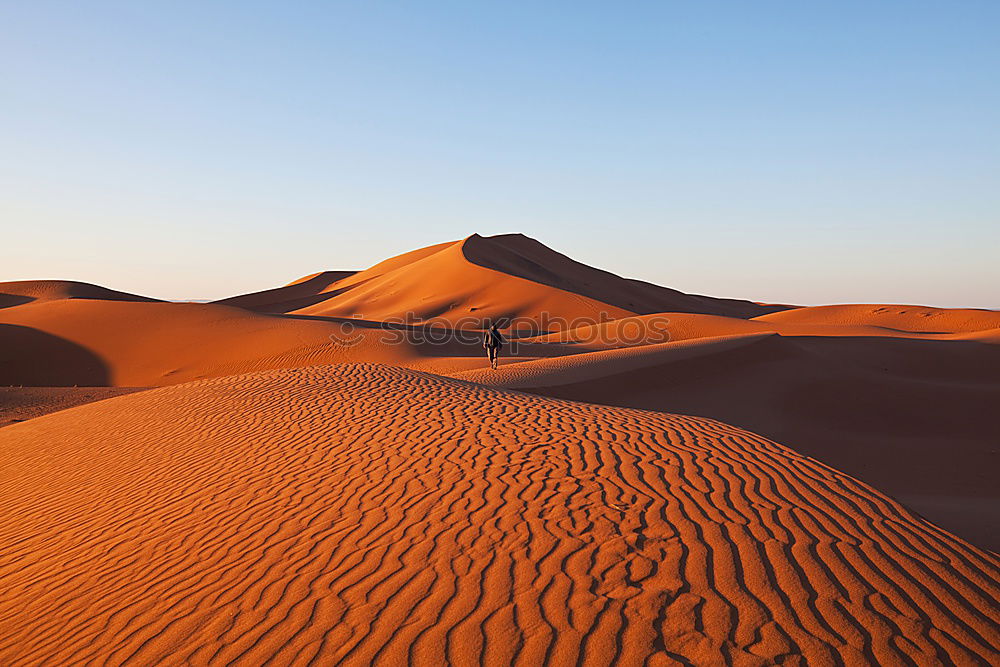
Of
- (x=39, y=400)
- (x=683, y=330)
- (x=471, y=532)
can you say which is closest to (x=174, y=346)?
(x=39, y=400)

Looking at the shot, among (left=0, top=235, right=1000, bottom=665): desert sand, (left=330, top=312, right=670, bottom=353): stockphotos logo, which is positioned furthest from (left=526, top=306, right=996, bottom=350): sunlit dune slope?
(left=0, top=235, right=1000, bottom=665): desert sand

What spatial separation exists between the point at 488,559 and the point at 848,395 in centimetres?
1580

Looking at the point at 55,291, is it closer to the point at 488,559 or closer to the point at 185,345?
the point at 185,345

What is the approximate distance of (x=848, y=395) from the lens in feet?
55.3

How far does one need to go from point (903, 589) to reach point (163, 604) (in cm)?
472

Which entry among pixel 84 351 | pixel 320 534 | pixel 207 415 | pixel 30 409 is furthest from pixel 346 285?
pixel 320 534

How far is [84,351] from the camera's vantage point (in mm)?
28328

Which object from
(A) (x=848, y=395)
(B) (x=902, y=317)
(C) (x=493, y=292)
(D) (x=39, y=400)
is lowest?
(A) (x=848, y=395)

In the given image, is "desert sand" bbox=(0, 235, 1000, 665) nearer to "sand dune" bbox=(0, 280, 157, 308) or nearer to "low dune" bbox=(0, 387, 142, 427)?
"low dune" bbox=(0, 387, 142, 427)

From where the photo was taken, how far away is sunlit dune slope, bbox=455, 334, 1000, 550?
11773 millimetres

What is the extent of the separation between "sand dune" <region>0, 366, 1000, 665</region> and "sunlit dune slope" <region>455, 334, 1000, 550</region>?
15.1ft

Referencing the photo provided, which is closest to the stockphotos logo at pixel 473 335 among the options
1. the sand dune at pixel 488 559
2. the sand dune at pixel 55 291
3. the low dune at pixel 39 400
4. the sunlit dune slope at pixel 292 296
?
the low dune at pixel 39 400

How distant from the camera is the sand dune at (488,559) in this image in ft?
11.1

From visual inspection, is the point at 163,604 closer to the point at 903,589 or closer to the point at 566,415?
the point at 903,589
